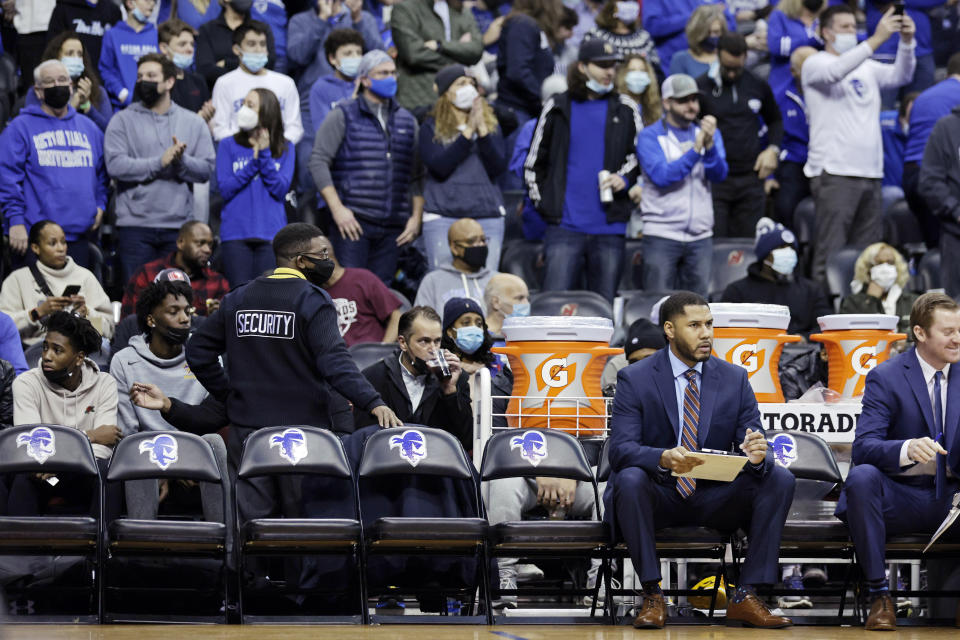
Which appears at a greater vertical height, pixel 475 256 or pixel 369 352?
pixel 475 256

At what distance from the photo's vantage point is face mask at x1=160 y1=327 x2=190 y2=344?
315 inches

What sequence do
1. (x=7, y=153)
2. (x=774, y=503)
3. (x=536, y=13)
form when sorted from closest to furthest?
(x=774, y=503), (x=7, y=153), (x=536, y=13)

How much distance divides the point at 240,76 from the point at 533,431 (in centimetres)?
493

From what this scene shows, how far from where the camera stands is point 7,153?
33.5 feet

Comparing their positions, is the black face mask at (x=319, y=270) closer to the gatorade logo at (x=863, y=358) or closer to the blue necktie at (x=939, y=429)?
the gatorade logo at (x=863, y=358)

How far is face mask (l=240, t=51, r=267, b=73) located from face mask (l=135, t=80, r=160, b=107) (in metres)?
0.92

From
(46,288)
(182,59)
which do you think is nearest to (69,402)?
(46,288)

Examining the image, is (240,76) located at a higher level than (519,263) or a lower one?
higher

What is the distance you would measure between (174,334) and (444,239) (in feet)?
10.0

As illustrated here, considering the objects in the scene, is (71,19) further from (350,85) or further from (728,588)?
(728,588)

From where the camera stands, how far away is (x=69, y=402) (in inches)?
300

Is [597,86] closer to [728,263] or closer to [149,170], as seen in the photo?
[728,263]

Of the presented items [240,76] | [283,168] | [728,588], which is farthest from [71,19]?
[728,588]

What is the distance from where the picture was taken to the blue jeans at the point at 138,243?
10.3 metres
